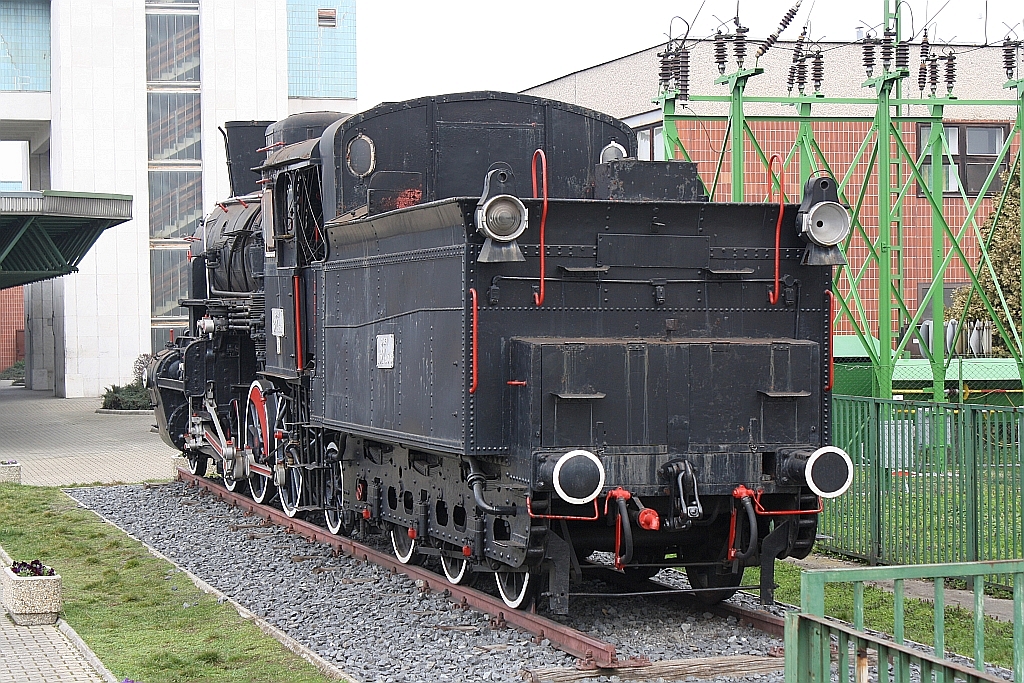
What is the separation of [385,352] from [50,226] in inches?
732

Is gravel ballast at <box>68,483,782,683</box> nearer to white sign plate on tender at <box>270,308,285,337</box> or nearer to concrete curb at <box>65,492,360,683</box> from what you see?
concrete curb at <box>65,492,360,683</box>

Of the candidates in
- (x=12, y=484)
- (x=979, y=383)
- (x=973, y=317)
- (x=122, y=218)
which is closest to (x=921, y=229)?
(x=973, y=317)

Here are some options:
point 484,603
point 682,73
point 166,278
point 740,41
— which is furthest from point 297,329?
point 166,278

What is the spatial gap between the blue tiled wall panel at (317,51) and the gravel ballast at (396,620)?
3164 centimetres

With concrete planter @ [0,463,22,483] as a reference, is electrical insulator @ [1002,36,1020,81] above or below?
above

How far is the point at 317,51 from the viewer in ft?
139

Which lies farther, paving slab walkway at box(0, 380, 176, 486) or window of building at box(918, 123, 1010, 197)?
window of building at box(918, 123, 1010, 197)

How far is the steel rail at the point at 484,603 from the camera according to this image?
7.39m

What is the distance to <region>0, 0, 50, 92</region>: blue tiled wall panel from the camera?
135ft

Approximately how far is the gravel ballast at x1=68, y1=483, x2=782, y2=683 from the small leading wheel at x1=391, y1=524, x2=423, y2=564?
8.0 inches

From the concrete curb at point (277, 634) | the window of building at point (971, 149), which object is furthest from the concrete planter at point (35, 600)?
the window of building at point (971, 149)

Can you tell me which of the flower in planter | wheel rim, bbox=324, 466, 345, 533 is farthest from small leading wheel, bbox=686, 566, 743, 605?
the flower in planter

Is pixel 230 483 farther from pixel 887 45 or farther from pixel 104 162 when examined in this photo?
pixel 104 162

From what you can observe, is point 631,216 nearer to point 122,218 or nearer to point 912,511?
point 912,511
